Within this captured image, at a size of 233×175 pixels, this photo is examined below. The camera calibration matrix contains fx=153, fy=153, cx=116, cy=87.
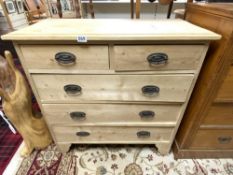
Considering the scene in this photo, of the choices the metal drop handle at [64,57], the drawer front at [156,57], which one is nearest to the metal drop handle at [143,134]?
the drawer front at [156,57]

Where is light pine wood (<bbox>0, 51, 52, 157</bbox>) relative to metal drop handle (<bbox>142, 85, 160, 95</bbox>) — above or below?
below

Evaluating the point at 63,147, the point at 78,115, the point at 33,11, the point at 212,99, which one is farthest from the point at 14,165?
the point at 33,11

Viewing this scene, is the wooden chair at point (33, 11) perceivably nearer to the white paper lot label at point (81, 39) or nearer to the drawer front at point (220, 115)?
the white paper lot label at point (81, 39)

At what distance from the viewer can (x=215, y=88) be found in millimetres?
841

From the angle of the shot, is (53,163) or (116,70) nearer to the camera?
(116,70)

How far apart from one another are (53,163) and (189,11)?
146 cm

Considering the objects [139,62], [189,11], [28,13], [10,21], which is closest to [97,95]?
[139,62]

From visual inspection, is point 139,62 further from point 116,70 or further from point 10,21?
point 10,21

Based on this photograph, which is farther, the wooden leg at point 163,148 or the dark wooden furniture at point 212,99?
the wooden leg at point 163,148

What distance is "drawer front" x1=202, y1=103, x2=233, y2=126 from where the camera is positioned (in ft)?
3.04

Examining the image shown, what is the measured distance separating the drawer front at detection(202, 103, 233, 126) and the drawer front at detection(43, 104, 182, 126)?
7.5 inches

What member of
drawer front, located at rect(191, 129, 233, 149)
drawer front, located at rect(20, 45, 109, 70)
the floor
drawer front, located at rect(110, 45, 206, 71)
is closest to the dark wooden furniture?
drawer front, located at rect(191, 129, 233, 149)

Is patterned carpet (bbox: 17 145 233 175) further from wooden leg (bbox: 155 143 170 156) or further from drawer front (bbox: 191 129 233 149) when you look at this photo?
drawer front (bbox: 191 129 233 149)

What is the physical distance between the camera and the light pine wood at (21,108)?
930mm
